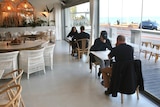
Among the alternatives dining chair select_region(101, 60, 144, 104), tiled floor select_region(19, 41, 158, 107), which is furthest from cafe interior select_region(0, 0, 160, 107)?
dining chair select_region(101, 60, 144, 104)

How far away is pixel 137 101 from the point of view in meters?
3.41

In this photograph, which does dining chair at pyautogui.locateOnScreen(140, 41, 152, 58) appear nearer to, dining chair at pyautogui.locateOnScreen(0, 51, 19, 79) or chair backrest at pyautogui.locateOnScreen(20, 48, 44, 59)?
chair backrest at pyautogui.locateOnScreen(20, 48, 44, 59)

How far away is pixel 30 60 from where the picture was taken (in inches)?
192

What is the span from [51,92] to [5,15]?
32.7ft

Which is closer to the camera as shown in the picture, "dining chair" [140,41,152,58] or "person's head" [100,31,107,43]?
"dining chair" [140,41,152,58]

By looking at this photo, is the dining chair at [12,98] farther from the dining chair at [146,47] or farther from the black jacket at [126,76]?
the dining chair at [146,47]

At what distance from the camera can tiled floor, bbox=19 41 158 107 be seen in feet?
11.1

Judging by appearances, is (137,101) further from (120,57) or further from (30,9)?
(30,9)

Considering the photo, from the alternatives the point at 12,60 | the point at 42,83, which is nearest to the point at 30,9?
the point at 12,60

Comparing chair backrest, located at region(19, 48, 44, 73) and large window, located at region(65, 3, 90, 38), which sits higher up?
large window, located at region(65, 3, 90, 38)

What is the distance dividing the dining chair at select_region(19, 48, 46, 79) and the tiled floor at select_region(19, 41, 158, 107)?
222 mm

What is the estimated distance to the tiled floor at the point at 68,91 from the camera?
11.1 ft

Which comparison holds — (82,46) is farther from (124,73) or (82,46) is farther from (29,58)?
(124,73)

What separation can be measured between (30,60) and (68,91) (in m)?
1.56
